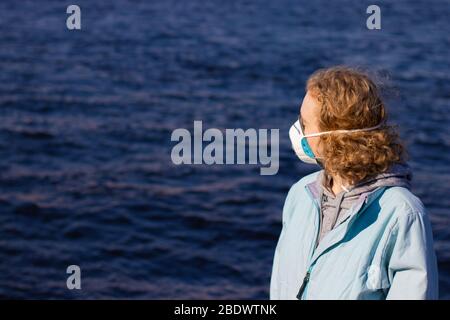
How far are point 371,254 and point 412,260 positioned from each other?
6.5 inches

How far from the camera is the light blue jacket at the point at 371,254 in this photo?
3.01m

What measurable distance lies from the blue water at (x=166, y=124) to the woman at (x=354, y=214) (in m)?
0.22

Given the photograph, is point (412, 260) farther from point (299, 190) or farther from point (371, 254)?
point (299, 190)

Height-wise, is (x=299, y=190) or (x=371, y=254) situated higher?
(x=299, y=190)

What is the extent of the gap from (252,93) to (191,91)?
3.12 feet

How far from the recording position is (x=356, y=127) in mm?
3213

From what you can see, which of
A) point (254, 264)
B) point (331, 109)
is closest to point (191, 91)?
point (254, 264)

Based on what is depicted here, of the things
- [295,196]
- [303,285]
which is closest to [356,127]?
[295,196]

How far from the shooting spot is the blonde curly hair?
3164mm

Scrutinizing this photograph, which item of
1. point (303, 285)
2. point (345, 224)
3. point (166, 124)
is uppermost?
point (166, 124)

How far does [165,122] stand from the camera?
11977mm

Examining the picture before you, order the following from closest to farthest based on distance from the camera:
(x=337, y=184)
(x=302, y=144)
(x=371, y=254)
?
(x=371, y=254), (x=337, y=184), (x=302, y=144)

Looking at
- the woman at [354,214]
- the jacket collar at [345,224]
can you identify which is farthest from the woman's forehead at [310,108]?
the jacket collar at [345,224]

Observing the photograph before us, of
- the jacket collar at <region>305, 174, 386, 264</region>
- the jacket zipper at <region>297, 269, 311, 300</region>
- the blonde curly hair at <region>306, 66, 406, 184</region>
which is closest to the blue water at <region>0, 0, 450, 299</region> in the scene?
the blonde curly hair at <region>306, 66, 406, 184</region>
